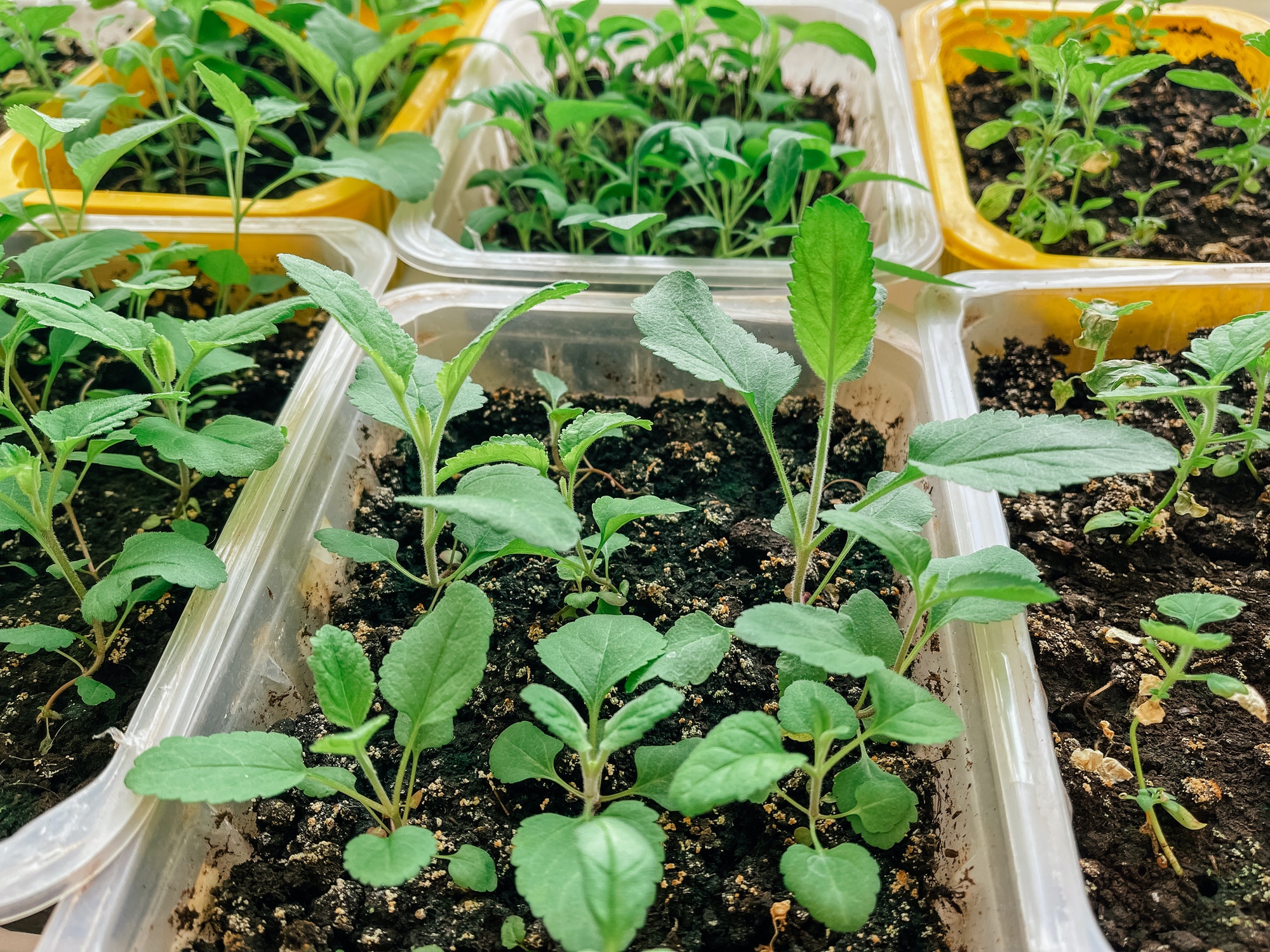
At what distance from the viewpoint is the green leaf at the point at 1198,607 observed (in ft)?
2.05

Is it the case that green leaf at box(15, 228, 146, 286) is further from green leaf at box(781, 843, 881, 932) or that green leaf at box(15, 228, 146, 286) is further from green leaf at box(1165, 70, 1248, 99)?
green leaf at box(1165, 70, 1248, 99)

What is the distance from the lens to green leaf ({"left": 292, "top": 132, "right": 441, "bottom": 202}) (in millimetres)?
1045

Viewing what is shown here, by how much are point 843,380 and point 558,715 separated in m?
0.35

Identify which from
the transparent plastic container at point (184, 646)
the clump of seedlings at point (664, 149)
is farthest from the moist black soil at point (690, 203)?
the transparent plastic container at point (184, 646)

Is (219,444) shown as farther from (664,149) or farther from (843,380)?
(664,149)

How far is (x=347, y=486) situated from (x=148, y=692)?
0.31 m

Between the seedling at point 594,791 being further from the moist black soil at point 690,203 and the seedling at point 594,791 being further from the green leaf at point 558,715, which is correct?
the moist black soil at point 690,203

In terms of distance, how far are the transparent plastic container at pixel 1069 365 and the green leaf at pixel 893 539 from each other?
16 cm

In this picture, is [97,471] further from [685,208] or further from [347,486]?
[685,208]

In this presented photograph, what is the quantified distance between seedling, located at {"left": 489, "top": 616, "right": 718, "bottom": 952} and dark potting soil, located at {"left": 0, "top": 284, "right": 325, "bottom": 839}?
360 mm

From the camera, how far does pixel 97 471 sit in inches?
39.1

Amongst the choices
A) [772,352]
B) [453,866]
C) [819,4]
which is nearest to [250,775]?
[453,866]

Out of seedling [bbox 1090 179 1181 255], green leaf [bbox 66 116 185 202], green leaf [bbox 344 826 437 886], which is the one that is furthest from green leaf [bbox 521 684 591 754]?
seedling [bbox 1090 179 1181 255]

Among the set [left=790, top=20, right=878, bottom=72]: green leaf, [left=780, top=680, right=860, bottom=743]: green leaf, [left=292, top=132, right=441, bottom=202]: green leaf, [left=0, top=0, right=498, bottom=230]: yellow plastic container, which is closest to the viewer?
[left=780, top=680, right=860, bottom=743]: green leaf
